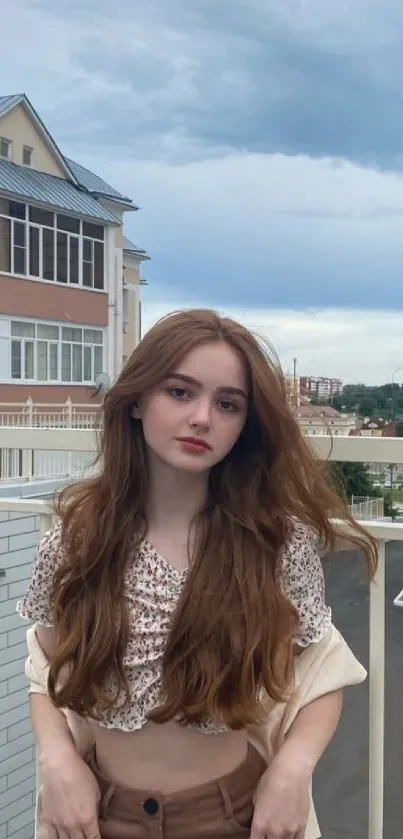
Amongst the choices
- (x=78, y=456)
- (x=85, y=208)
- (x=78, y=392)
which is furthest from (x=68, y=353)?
(x=78, y=456)

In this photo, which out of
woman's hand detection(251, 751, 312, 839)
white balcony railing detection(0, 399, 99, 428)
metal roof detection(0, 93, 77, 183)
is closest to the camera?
woman's hand detection(251, 751, 312, 839)

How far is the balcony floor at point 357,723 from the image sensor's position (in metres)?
1.46

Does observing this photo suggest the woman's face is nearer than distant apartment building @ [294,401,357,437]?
Yes

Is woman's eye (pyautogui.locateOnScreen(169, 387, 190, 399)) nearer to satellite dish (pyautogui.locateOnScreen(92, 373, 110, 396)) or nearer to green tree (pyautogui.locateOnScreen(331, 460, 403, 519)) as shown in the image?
satellite dish (pyautogui.locateOnScreen(92, 373, 110, 396))

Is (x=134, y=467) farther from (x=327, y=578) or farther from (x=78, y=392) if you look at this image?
(x=78, y=392)

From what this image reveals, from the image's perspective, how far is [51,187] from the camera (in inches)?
727

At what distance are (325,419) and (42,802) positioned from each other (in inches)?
30.6

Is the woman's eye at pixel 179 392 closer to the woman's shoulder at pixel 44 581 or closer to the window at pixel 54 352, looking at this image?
the woman's shoulder at pixel 44 581

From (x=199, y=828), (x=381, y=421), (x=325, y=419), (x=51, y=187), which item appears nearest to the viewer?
(x=199, y=828)

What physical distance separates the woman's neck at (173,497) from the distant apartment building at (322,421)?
20cm

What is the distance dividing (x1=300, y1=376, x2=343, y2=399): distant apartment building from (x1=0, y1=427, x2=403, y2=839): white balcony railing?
0.33 ft

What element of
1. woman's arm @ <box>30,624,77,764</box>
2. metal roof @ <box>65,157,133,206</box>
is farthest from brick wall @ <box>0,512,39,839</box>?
metal roof @ <box>65,157,133,206</box>

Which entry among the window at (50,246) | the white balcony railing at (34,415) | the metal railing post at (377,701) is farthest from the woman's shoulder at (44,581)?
the window at (50,246)

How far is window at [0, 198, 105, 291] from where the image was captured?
1734cm
